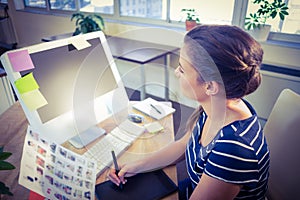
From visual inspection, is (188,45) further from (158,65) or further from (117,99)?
(158,65)

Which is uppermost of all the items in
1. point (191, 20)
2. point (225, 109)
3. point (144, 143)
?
point (191, 20)

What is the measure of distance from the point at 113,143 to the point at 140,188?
282 millimetres

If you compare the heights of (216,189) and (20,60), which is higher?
(20,60)

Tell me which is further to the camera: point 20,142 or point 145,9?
point 145,9

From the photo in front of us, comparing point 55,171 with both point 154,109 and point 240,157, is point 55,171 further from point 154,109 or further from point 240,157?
point 154,109

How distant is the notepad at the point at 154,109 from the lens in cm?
128

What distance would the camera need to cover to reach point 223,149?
715 millimetres

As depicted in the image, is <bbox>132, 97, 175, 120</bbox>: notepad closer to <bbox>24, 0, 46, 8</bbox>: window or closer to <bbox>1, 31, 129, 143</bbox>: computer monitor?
<bbox>1, 31, 129, 143</bbox>: computer monitor

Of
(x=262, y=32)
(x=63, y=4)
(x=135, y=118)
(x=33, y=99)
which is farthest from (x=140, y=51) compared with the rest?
(x=63, y=4)

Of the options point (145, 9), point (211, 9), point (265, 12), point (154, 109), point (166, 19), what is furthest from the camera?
point (145, 9)

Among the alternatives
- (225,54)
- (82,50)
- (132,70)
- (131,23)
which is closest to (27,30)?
(131,23)

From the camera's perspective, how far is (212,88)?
768 mm

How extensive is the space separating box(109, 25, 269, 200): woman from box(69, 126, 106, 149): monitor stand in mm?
251

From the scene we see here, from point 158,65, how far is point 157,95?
49 cm
